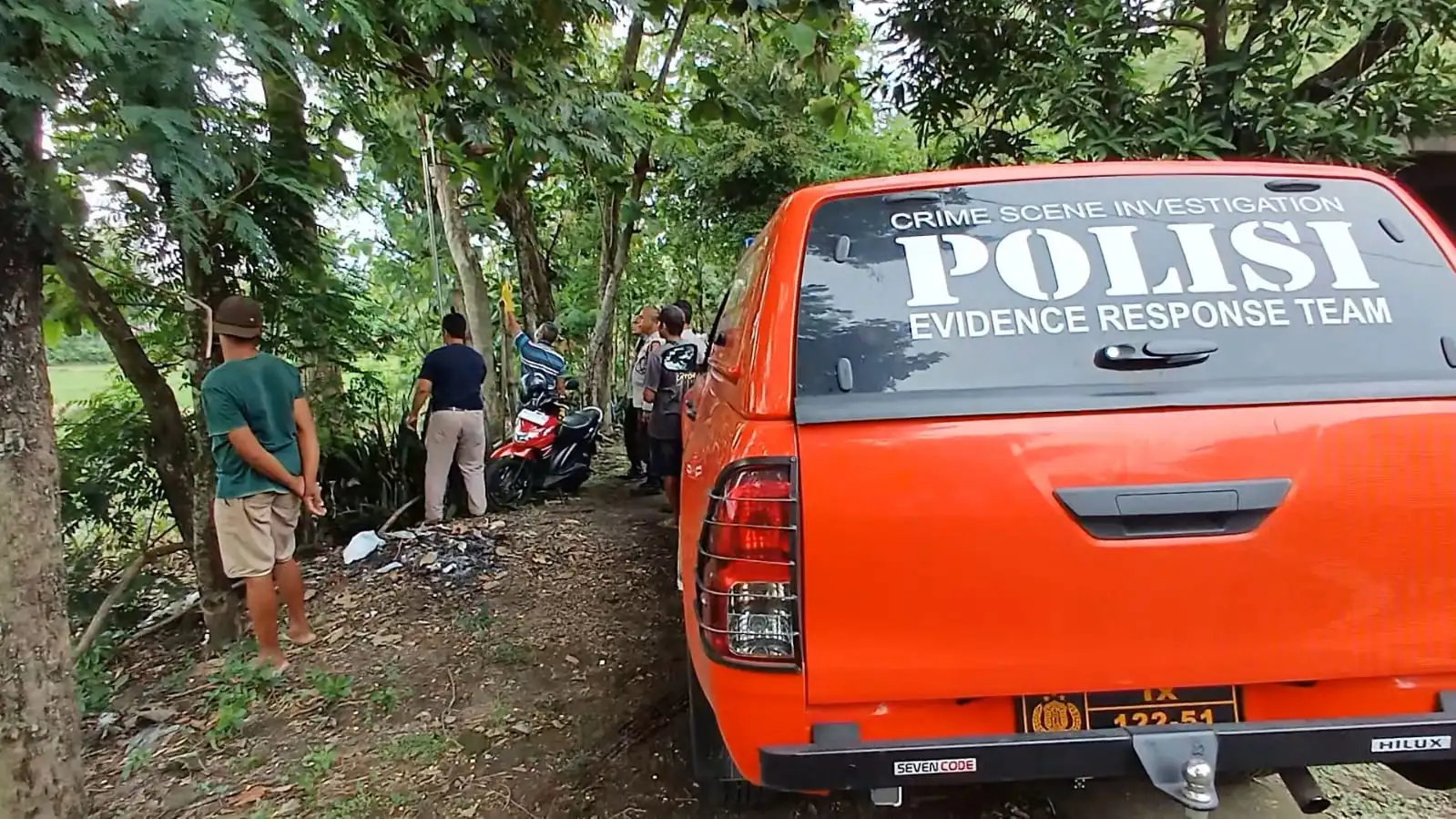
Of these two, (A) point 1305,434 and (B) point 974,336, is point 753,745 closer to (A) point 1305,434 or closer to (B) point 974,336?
(B) point 974,336

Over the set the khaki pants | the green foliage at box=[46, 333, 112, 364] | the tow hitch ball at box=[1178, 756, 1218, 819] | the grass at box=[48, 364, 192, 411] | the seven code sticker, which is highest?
the green foliage at box=[46, 333, 112, 364]

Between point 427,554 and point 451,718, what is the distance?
220 centimetres

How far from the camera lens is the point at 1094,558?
184 centimetres

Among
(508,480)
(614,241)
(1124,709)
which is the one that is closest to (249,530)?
(508,480)

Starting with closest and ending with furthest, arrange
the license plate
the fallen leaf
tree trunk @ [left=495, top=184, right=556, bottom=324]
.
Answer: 1. the license plate
2. the fallen leaf
3. tree trunk @ [left=495, top=184, right=556, bottom=324]

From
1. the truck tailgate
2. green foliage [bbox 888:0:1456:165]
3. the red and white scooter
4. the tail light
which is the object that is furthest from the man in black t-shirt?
the truck tailgate

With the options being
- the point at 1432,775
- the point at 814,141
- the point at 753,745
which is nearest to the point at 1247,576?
the point at 1432,775

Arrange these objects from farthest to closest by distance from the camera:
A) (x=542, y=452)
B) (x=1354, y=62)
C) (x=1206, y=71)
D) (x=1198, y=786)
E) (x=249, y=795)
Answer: (x=542, y=452) < (x=1354, y=62) < (x=1206, y=71) < (x=249, y=795) < (x=1198, y=786)

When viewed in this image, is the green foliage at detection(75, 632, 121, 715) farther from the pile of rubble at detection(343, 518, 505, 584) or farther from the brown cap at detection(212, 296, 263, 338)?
the brown cap at detection(212, 296, 263, 338)

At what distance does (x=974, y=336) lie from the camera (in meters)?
2.03

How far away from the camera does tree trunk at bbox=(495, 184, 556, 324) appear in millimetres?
10250

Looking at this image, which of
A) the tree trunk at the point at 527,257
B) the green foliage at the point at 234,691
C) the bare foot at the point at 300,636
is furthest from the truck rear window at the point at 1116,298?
the tree trunk at the point at 527,257

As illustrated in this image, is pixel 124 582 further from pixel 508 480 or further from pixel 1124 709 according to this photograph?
pixel 1124 709

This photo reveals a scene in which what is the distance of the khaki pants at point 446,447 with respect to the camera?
6.58 m
